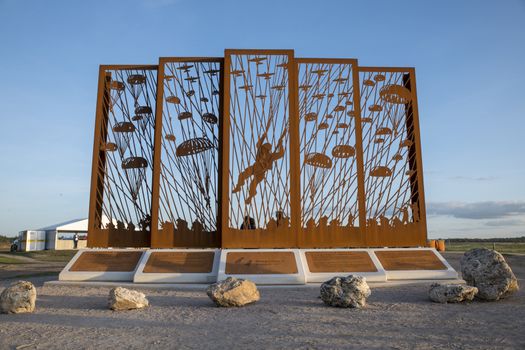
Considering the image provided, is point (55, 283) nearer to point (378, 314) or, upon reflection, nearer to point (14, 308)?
point (14, 308)

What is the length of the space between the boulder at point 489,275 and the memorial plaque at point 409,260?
236 cm

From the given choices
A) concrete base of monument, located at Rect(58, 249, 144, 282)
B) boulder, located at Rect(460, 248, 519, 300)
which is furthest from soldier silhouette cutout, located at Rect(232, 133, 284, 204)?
boulder, located at Rect(460, 248, 519, 300)

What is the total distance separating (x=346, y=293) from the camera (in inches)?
238

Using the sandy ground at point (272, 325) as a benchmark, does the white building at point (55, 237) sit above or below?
above

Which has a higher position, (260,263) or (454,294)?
(260,263)

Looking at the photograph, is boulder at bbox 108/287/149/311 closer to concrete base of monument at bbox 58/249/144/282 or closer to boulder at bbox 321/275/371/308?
boulder at bbox 321/275/371/308

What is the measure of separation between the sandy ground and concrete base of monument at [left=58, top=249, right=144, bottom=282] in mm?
2075

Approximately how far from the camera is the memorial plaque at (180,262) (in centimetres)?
896

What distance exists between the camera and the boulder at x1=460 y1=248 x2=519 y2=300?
255 inches

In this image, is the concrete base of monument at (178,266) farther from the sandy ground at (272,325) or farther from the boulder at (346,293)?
the boulder at (346,293)

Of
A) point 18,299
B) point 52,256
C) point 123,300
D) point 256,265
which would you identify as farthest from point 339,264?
point 52,256

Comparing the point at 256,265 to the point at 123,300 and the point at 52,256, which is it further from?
the point at 52,256

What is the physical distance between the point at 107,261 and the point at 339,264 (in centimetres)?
503

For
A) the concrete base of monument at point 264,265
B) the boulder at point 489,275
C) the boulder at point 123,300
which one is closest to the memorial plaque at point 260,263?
the concrete base of monument at point 264,265
